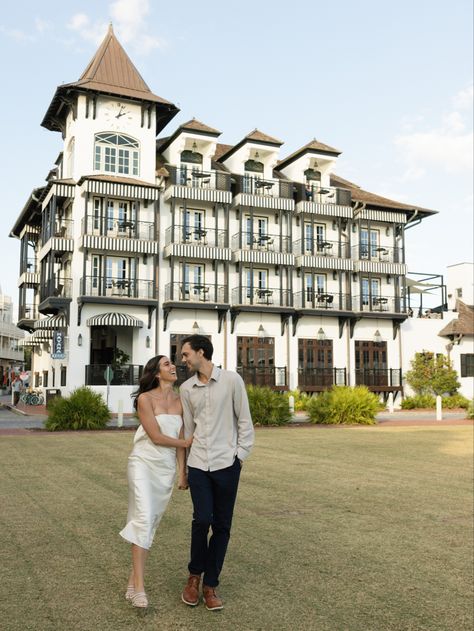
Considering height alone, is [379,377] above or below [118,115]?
below

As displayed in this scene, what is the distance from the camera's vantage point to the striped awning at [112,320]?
1312 inches

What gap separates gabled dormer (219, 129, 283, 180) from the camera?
3872 cm

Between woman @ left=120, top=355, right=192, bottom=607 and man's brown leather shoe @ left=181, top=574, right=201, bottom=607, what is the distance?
13.0 inches

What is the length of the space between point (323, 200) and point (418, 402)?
1339 centimetres

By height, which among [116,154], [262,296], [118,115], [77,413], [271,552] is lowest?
[271,552]

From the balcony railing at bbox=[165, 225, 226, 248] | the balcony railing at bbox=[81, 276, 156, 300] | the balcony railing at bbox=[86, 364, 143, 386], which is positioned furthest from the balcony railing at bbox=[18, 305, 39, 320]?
the balcony railing at bbox=[165, 225, 226, 248]

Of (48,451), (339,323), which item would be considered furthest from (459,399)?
(48,451)

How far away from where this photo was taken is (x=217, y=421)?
5.15 metres

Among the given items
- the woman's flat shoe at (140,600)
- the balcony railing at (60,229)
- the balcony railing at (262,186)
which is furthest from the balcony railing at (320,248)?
the woman's flat shoe at (140,600)

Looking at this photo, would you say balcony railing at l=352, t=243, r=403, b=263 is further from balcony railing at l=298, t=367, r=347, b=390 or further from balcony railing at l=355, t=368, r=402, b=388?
balcony railing at l=298, t=367, r=347, b=390

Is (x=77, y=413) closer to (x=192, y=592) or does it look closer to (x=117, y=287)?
(x=117, y=287)

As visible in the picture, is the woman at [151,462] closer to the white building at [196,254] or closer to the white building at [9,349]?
the white building at [196,254]

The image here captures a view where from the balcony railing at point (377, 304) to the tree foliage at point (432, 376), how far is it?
3291 mm

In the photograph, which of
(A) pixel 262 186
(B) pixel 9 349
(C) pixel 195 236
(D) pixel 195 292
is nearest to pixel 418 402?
(D) pixel 195 292
